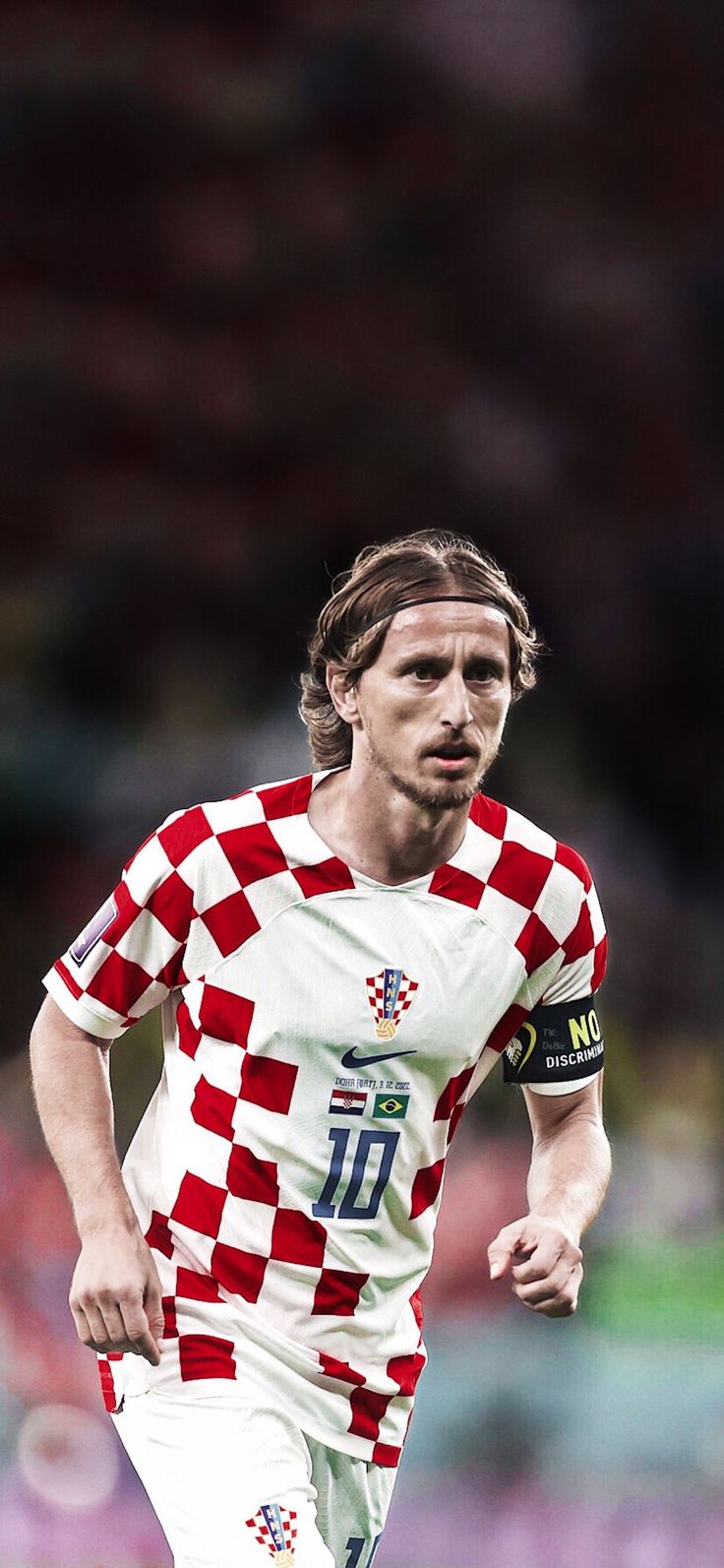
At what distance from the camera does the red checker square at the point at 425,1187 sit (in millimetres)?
2600

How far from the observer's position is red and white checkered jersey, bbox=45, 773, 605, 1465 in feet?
8.20

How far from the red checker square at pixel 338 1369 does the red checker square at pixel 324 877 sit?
27.0 inches

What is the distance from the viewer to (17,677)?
594 centimetres

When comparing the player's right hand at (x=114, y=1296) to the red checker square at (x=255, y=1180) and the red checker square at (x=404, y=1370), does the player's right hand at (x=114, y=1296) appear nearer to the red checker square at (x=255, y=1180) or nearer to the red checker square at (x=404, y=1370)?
the red checker square at (x=255, y=1180)

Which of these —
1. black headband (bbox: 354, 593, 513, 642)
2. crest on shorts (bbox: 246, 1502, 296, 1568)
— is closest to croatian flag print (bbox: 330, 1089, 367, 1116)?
crest on shorts (bbox: 246, 1502, 296, 1568)

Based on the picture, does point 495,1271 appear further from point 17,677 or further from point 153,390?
point 153,390

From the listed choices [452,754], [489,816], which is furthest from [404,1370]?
[452,754]

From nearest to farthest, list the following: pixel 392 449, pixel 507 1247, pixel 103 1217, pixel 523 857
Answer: pixel 507 1247 < pixel 103 1217 < pixel 523 857 < pixel 392 449

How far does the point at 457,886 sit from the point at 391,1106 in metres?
0.36

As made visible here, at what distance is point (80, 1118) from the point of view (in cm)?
248

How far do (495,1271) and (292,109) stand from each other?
18.6 feet

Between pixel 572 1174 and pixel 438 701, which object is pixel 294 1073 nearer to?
pixel 572 1174

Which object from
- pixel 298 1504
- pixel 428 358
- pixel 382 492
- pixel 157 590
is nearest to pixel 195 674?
pixel 157 590

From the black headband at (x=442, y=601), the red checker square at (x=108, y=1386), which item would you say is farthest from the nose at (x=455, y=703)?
the red checker square at (x=108, y=1386)
